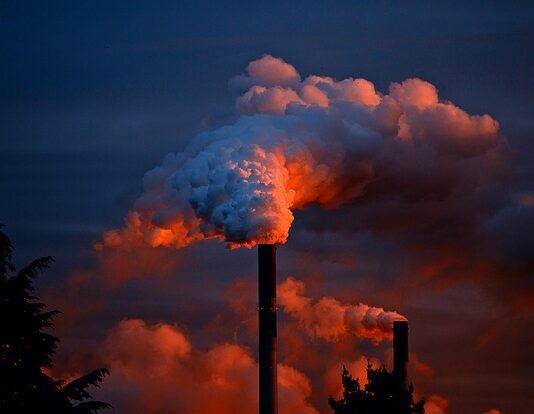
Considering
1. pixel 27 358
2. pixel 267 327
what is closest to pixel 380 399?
pixel 267 327

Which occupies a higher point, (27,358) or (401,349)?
(401,349)

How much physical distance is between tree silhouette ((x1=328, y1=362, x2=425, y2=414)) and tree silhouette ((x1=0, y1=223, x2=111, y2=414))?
96.4 ft

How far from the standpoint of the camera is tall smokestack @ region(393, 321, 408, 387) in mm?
71062

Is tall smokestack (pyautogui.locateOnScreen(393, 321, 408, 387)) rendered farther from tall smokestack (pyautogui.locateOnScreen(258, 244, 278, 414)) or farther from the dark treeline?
the dark treeline

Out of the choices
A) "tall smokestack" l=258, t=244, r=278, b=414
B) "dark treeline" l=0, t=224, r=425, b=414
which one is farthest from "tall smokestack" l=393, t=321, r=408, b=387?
"dark treeline" l=0, t=224, r=425, b=414

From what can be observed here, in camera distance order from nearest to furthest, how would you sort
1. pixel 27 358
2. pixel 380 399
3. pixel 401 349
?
1. pixel 27 358
2. pixel 380 399
3. pixel 401 349

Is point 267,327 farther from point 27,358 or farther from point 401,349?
point 27,358

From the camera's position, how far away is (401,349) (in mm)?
72875

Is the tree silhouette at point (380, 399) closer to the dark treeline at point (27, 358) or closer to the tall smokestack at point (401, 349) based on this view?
the tall smokestack at point (401, 349)

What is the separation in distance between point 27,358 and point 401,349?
44.2m

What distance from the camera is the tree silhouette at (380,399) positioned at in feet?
195

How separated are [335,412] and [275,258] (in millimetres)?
11017

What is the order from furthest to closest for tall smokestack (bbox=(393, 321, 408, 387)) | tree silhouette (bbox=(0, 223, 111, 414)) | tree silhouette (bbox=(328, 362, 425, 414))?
tall smokestack (bbox=(393, 321, 408, 387))
tree silhouette (bbox=(328, 362, 425, 414))
tree silhouette (bbox=(0, 223, 111, 414))

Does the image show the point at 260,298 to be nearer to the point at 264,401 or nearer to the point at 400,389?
the point at 264,401
